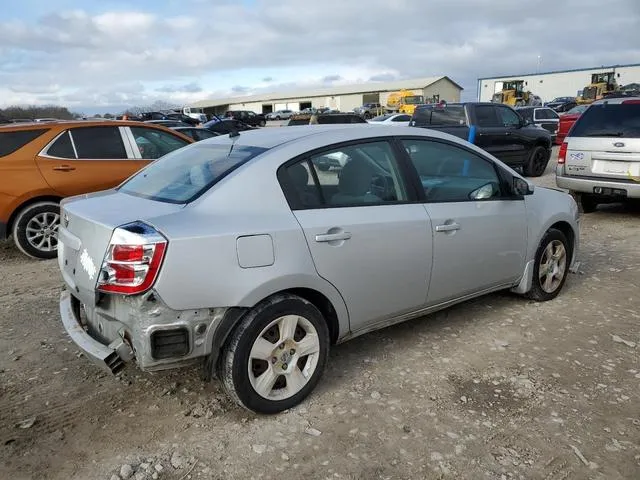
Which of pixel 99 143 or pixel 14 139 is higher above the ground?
pixel 14 139

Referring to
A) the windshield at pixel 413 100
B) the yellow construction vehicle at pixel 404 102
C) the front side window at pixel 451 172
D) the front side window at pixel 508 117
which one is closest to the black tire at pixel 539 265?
the front side window at pixel 451 172

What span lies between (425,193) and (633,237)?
498 cm

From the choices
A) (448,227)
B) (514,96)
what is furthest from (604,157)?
(514,96)

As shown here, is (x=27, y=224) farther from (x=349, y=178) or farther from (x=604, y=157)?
(x=604, y=157)

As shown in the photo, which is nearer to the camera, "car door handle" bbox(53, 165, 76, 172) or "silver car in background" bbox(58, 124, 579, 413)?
"silver car in background" bbox(58, 124, 579, 413)

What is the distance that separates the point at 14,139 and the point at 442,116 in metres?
8.72

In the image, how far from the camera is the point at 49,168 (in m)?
6.55

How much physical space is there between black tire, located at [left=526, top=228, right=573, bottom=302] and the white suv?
3.38 m

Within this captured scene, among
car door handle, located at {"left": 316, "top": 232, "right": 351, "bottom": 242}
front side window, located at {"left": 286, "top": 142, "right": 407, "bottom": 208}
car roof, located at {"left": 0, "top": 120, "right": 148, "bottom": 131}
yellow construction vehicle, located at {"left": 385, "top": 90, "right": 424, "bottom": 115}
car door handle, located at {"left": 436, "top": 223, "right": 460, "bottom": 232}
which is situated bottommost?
car door handle, located at {"left": 436, "top": 223, "right": 460, "bottom": 232}

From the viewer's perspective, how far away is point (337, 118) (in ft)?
64.2

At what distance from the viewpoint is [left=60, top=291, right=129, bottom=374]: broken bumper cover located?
111 inches

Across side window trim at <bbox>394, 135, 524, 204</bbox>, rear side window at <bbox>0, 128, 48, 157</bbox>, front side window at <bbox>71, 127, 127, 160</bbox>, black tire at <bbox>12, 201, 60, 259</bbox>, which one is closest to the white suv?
side window trim at <bbox>394, 135, 524, 204</bbox>

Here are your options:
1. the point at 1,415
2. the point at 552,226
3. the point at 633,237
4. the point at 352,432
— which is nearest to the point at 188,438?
the point at 352,432

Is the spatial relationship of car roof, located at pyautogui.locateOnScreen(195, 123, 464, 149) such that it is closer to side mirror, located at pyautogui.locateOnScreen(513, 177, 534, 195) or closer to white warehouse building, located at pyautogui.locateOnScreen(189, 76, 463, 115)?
side mirror, located at pyautogui.locateOnScreen(513, 177, 534, 195)
